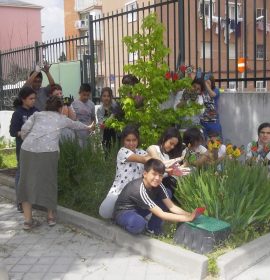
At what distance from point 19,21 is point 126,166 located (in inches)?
1447

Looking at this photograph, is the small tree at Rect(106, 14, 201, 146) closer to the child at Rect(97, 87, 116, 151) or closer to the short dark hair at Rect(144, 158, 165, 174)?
the child at Rect(97, 87, 116, 151)

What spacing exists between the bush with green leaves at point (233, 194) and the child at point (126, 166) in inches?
22.8

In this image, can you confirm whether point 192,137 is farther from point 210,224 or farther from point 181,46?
point 181,46

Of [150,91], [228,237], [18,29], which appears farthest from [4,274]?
[18,29]

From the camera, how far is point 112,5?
36.4m

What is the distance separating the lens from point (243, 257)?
4.02 metres

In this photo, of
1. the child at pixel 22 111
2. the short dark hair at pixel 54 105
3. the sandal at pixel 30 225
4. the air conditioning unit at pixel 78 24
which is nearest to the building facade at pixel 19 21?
the air conditioning unit at pixel 78 24

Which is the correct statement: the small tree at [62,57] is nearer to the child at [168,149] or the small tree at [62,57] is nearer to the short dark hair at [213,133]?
the short dark hair at [213,133]

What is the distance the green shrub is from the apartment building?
182cm

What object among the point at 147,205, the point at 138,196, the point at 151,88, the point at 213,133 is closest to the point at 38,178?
the point at 138,196

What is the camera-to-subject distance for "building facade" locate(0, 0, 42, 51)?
121 ft

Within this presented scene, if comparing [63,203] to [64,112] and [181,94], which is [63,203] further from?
[181,94]

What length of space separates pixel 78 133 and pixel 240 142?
2491mm

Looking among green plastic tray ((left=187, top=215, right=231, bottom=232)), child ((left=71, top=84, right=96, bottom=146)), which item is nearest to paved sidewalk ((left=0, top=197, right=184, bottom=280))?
green plastic tray ((left=187, top=215, right=231, bottom=232))
